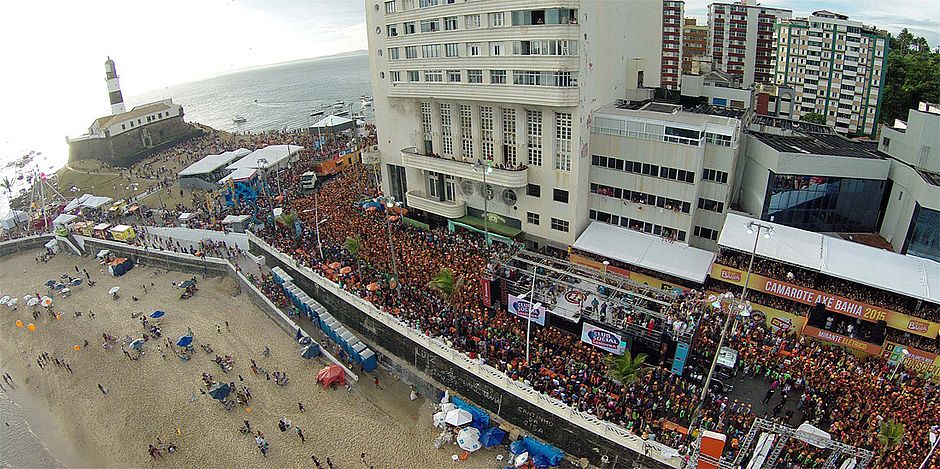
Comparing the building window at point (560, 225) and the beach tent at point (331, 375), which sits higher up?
the building window at point (560, 225)

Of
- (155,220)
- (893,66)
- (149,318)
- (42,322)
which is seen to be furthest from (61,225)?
(893,66)

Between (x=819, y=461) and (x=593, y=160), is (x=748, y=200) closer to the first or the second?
(x=593, y=160)

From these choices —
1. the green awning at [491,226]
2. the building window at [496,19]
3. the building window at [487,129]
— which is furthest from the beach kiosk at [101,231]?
the building window at [496,19]

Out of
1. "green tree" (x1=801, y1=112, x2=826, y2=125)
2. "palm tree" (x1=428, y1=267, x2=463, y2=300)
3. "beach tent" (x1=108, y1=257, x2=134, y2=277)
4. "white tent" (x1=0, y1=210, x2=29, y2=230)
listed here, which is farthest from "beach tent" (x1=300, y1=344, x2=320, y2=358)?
"green tree" (x1=801, y1=112, x2=826, y2=125)

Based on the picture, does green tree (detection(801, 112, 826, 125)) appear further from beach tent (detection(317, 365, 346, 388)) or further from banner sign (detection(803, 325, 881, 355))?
beach tent (detection(317, 365, 346, 388))

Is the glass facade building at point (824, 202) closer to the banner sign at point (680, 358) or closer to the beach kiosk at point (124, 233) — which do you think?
the banner sign at point (680, 358)

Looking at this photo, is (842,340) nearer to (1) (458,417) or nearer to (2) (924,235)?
(2) (924,235)

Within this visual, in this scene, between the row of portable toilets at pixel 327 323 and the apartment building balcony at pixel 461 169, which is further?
the apartment building balcony at pixel 461 169
